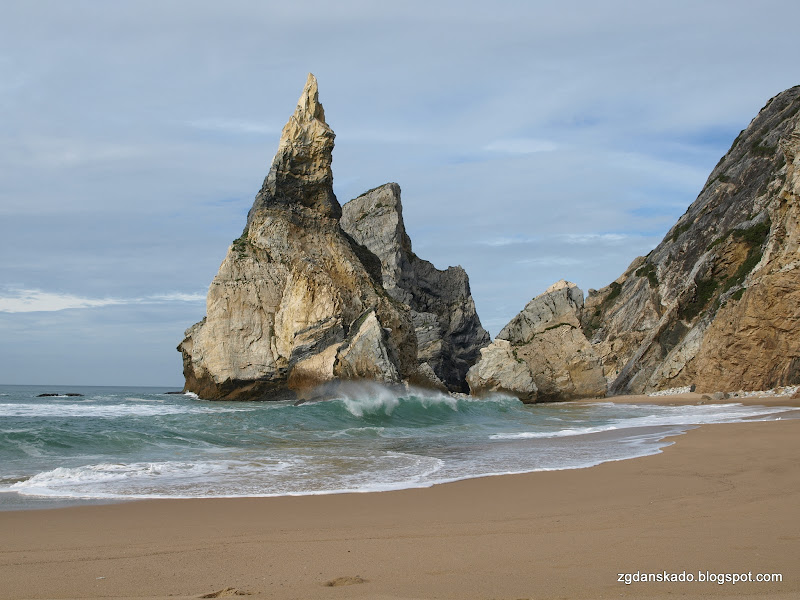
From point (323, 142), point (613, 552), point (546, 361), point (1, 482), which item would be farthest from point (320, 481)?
point (546, 361)

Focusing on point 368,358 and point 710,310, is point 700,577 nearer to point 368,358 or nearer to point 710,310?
point 368,358

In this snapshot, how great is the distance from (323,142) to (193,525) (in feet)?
91.4

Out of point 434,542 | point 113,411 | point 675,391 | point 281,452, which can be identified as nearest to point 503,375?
point 675,391

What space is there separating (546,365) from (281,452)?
Answer: 2591 centimetres

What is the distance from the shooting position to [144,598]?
11.5ft

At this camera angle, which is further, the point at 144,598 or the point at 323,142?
the point at 323,142

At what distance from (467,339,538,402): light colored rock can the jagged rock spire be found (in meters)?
11.2

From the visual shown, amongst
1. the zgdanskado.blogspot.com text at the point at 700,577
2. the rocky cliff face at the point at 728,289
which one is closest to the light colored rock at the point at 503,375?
the rocky cliff face at the point at 728,289

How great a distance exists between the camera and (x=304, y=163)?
105 feet

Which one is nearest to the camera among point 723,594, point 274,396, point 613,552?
point 723,594

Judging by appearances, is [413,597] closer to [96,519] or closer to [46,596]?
[46,596]

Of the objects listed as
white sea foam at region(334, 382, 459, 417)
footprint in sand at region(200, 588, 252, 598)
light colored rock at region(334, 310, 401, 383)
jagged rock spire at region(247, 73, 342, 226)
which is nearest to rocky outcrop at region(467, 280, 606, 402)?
white sea foam at region(334, 382, 459, 417)

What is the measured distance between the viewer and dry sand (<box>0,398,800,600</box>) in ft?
12.0

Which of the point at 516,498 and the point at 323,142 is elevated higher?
the point at 323,142
